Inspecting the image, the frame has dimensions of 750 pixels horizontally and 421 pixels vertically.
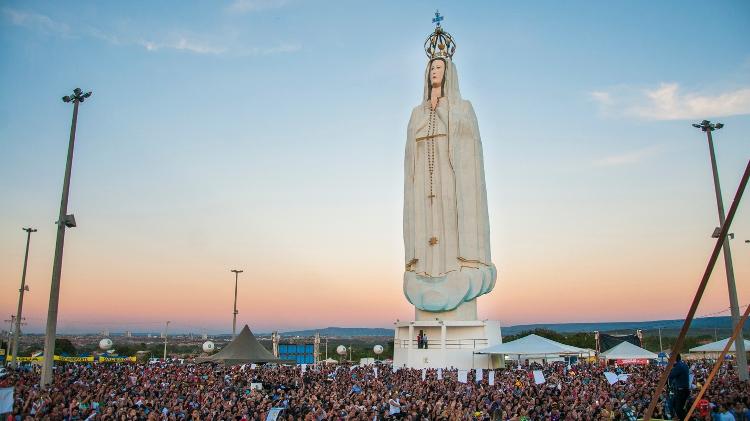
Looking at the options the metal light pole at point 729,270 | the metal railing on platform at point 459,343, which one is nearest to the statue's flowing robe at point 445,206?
the metal railing on platform at point 459,343

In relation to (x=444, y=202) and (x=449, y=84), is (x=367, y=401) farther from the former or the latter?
(x=449, y=84)

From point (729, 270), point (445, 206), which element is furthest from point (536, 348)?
point (445, 206)

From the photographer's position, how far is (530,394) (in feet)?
64.5

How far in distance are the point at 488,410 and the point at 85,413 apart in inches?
417

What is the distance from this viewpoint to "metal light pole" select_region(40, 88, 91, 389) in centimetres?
1942

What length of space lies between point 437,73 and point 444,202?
9041 millimetres

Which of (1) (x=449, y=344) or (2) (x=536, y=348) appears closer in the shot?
(2) (x=536, y=348)

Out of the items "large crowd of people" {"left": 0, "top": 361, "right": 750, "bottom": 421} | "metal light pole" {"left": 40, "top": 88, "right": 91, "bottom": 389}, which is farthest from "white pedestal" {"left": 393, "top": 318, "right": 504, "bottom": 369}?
"metal light pole" {"left": 40, "top": 88, "right": 91, "bottom": 389}

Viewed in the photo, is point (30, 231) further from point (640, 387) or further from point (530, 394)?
point (640, 387)

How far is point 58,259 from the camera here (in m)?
20.0

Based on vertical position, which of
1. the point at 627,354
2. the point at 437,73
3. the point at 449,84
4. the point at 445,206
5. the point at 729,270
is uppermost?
the point at 437,73

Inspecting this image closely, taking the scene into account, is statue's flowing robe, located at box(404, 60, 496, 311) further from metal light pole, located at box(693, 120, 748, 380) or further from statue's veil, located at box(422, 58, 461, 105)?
metal light pole, located at box(693, 120, 748, 380)

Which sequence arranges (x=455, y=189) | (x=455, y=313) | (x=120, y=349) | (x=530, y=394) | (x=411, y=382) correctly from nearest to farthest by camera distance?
(x=530, y=394) < (x=411, y=382) < (x=455, y=313) < (x=455, y=189) < (x=120, y=349)

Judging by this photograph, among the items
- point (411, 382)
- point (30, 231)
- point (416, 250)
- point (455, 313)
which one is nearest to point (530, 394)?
point (411, 382)
